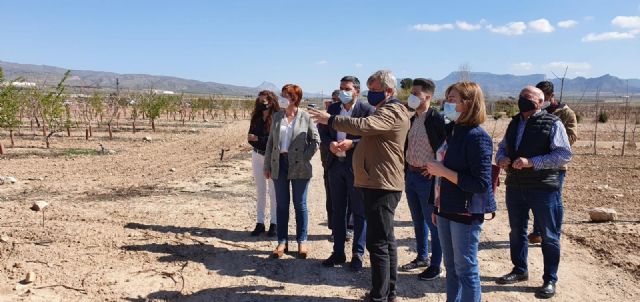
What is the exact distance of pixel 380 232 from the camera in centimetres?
355

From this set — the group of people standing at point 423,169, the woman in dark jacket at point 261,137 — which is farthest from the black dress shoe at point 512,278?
the woman in dark jacket at point 261,137

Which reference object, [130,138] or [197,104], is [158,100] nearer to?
[130,138]

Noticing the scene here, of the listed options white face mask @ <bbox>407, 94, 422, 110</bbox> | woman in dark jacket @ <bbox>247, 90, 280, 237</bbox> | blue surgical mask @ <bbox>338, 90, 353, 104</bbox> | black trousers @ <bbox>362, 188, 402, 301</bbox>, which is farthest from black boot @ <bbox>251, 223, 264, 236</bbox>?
white face mask @ <bbox>407, 94, 422, 110</bbox>

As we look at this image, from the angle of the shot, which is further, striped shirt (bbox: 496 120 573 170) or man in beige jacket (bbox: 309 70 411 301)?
striped shirt (bbox: 496 120 573 170)

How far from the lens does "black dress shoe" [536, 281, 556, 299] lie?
13.1 feet

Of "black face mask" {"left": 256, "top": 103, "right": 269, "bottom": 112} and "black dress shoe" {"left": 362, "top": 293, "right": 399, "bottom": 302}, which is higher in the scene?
"black face mask" {"left": 256, "top": 103, "right": 269, "bottom": 112}

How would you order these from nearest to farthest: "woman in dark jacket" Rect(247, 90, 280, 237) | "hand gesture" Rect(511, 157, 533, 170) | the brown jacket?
the brown jacket, "hand gesture" Rect(511, 157, 533, 170), "woman in dark jacket" Rect(247, 90, 280, 237)

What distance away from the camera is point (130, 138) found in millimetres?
19500

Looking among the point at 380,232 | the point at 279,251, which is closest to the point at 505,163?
the point at 380,232

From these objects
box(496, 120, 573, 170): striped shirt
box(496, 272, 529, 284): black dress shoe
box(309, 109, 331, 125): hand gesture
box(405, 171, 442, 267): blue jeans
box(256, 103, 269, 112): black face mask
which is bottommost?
box(496, 272, 529, 284): black dress shoe

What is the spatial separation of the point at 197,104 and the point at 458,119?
33370 mm

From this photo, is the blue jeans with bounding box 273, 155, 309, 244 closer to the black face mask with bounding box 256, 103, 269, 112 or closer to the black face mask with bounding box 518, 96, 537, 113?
the black face mask with bounding box 256, 103, 269, 112

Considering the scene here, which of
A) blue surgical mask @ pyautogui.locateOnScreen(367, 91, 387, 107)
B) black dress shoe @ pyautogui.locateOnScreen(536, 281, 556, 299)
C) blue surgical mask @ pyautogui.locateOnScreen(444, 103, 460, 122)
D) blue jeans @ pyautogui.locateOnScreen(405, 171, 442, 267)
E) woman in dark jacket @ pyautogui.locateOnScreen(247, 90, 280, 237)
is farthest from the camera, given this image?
woman in dark jacket @ pyautogui.locateOnScreen(247, 90, 280, 237)

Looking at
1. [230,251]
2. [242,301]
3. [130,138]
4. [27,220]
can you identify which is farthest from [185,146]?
[242,301]
